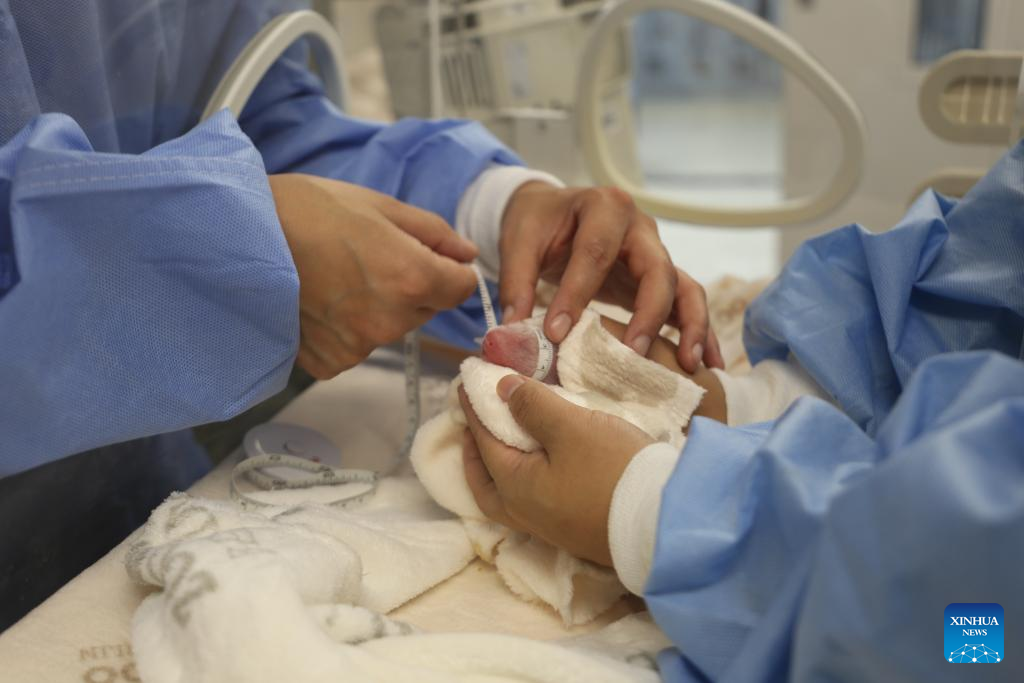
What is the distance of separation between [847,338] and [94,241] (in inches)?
22.9

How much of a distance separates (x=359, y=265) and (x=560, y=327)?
170mm

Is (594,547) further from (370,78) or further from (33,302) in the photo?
(370,78)

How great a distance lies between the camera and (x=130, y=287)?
25.8 inches

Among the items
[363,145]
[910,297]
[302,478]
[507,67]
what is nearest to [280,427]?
[302,478]

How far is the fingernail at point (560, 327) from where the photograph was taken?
0.79 meters

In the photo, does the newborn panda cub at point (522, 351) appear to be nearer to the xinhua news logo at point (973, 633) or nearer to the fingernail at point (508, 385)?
the fingernail at point (508, 385)

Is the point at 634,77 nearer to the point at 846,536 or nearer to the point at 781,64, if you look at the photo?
the point at 781,64

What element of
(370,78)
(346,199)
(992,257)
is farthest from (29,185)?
(370,78)

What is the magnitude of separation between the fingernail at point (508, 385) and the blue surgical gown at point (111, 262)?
0.17 meters

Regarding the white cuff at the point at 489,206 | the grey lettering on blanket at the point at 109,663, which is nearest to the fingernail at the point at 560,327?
the white cuff at the point at 489,206

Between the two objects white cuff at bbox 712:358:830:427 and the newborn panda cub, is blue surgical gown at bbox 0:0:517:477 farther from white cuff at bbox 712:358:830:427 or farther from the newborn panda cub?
white cuff at bbox 712:358:830:427

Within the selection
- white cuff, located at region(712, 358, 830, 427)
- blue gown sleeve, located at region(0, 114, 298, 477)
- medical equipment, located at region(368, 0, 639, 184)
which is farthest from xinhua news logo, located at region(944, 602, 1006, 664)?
medical equipment, located at region(368, 0, 639, 184)

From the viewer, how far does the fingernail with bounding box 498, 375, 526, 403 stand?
2.27 ft

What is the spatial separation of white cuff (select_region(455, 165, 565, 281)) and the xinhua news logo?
2.01ft
